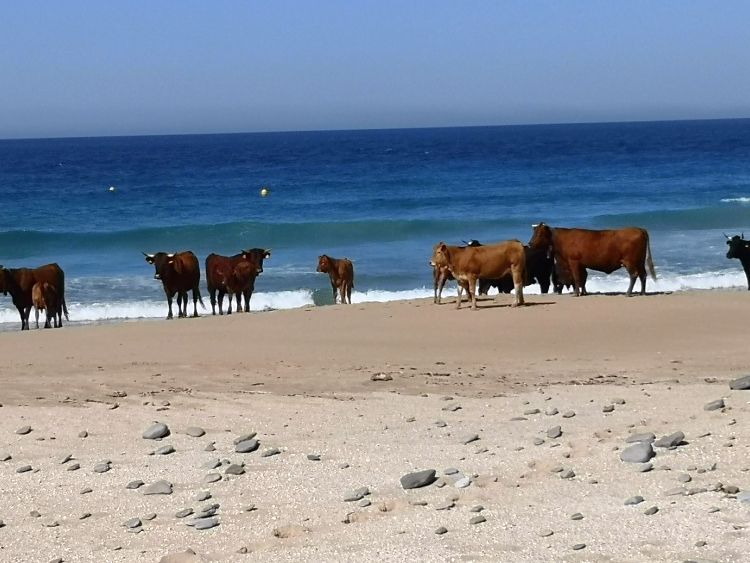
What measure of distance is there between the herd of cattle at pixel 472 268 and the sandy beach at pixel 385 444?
2268 millimetres

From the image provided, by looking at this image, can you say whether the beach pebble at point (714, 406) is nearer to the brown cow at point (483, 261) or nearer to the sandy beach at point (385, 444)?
the sandy beach at point (385, 444)

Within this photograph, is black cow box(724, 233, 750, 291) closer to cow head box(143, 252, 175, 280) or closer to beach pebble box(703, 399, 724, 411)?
cow head box(143, 252, 175, 280)

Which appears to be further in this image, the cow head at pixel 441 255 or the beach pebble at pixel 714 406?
the cow head at pixel 441 255

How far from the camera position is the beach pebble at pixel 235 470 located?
7.49 metres

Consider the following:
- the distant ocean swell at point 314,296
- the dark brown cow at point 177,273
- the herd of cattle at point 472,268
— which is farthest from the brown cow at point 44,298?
the dark brown cow at point 177,273

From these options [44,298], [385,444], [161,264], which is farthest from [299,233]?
[385,444]

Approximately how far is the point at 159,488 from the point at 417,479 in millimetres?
1551

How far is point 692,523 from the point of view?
238 inches

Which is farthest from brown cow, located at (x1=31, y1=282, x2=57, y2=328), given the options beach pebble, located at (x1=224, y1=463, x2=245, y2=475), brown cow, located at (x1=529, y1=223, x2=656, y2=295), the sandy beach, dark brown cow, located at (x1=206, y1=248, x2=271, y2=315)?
beach pebble, located at (x1=224, y1=463, x2=245, y2=475)

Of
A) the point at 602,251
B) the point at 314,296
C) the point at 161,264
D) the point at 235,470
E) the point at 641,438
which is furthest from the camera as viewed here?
the point at 314,296

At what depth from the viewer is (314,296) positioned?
2392 cm

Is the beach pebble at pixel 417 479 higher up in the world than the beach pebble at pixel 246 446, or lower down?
higher up

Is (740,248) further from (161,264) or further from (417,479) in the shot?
(417,479)

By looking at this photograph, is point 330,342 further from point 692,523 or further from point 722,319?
point 692,523
